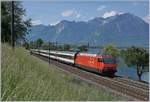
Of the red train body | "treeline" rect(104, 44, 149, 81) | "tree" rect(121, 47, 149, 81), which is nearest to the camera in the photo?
the red train body

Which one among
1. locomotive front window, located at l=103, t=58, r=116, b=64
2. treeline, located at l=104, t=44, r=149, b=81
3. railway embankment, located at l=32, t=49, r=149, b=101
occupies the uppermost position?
locomotive front window, located at l=103, t=58, r=116, b=64

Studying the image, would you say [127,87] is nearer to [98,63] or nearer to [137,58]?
[98,63]

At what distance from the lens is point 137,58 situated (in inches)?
3799

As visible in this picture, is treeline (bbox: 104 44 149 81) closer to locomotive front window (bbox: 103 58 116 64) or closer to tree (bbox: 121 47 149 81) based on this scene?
tree (bbox: 121 47 149 81)

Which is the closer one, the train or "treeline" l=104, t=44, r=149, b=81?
the train

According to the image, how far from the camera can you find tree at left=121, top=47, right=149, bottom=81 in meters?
96.0

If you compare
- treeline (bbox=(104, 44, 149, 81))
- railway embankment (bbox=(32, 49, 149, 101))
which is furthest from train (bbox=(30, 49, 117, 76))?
treeline (bbox=(104, 44, 149, 81))

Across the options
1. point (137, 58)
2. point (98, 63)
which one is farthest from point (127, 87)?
point (137, 58)

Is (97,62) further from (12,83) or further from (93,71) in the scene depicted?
(12,83)

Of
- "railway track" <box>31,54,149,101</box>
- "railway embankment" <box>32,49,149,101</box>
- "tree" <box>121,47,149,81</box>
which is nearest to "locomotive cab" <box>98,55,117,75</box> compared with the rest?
"railway embankment" <box>32,49,149,101</box>

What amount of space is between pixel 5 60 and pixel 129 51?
304 feet

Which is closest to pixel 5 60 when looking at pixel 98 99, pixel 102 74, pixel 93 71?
pixel 98 99

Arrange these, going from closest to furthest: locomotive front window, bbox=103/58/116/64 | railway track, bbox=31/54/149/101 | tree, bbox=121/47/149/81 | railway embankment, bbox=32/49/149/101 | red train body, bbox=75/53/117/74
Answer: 1. railway track, bbox=31/54/149/101
2. railway embankment, bbox=32/49/149/101
3. red train body, bbox=75/53/117/74
4. locomotive front window, bbox=103/58/116/64
5. tree, bbox=121/47/149/81

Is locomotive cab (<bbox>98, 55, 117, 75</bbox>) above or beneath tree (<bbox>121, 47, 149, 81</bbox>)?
above
